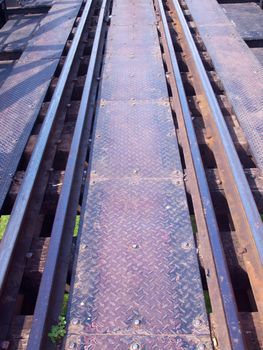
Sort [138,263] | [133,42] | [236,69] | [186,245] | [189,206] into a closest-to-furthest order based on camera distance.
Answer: [138,263], [186,245], [189,206], [236,69], [133,42]

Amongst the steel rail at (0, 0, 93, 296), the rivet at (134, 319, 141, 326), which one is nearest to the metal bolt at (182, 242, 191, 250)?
the rivet at (134, 319, 141, 326)

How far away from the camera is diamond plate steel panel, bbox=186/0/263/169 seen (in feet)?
15.3

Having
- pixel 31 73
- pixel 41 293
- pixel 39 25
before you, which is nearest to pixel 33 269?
pixel 41 293

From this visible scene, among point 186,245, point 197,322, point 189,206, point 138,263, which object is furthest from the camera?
point 189,206

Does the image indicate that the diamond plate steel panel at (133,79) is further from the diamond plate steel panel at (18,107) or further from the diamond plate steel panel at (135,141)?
the diamond plate steel panel at (18,107)

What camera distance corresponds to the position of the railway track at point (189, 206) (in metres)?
2.81

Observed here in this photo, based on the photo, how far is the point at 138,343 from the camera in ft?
8.84

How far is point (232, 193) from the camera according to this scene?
148 inches

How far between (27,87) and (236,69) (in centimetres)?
319

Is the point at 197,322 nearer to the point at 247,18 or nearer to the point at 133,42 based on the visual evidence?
the point at 133,42

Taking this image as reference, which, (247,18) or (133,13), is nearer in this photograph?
(247,18)

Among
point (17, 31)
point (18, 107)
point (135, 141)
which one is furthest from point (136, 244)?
point (17, 31)

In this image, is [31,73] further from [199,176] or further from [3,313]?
[3,313]

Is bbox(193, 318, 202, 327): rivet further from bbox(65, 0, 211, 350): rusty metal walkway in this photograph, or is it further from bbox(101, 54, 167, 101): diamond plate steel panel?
bbox(101, 54, 167, 101): diamond plate steel panel
